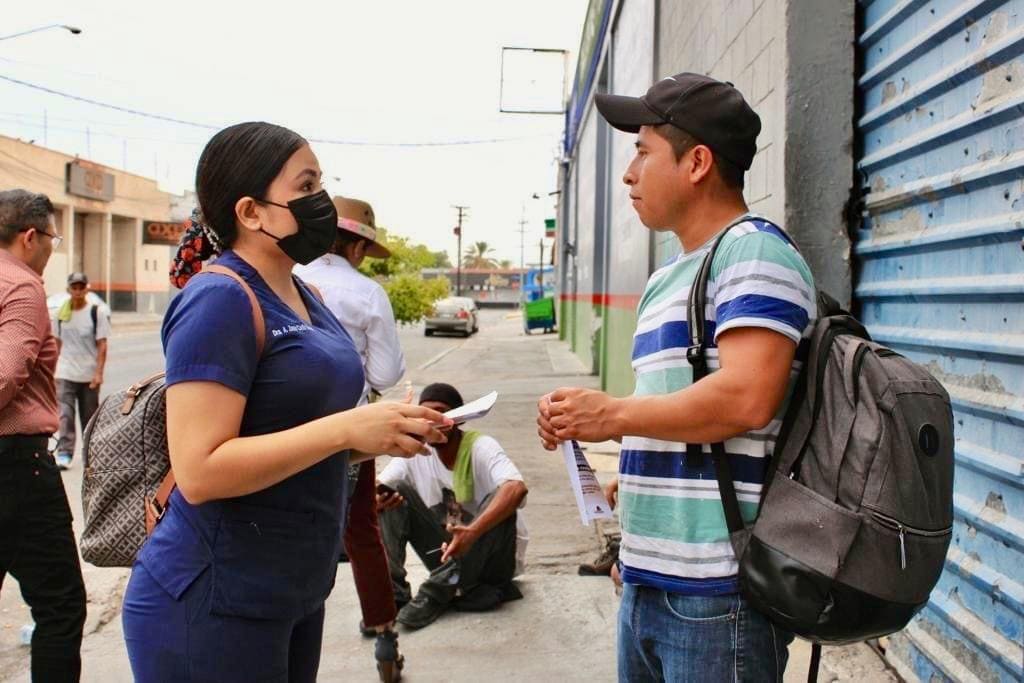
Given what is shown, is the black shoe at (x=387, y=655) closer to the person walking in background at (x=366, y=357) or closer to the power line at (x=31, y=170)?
the person walking in background at (x=366, y=357)

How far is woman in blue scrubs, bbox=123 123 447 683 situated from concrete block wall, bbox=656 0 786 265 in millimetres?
2458

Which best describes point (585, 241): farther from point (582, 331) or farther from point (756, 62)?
point (756, 62)

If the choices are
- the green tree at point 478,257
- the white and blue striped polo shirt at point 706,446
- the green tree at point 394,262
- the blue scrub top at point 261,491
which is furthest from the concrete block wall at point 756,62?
the green tree at point 478,257

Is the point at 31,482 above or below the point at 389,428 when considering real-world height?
below

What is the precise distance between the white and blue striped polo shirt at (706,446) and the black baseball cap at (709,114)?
0.59 feet

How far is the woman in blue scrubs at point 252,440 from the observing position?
183 centimetres

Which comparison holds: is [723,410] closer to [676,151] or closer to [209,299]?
[676,151]

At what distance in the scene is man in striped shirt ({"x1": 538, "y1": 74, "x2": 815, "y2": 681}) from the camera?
1.74m

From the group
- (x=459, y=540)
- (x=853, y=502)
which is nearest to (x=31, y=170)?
(x=459, y=540)

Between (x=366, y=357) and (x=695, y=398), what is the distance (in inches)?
111

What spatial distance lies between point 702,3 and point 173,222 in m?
49.2

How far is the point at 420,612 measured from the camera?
15.1ft

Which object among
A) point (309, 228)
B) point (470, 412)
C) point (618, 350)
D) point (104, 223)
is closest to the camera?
point (470, 412)

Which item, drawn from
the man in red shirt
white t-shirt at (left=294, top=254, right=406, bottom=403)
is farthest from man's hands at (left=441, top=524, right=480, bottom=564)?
the man in red shirt
